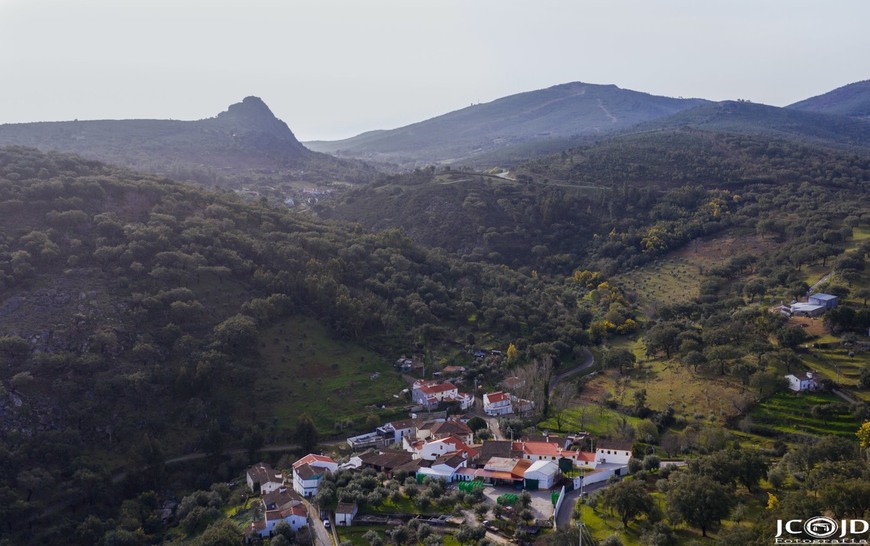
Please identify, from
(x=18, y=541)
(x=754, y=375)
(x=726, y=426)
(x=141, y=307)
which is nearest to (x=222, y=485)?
(x=18, y=541)

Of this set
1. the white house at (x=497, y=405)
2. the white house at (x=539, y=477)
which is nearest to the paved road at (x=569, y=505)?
the white house at (x=539, y=477)

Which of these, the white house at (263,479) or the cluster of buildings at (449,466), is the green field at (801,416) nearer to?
the cluster of buildings at (449,466)

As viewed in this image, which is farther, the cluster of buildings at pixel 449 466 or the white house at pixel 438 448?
the white house at pixel 438 448

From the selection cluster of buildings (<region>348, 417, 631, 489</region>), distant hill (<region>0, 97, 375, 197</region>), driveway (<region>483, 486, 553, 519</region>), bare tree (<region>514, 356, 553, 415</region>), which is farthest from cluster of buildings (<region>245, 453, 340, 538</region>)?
distant hill (<region>0, 97, 375, 197</region>)

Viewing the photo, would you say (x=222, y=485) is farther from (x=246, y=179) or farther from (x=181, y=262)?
(x=246, y=179)

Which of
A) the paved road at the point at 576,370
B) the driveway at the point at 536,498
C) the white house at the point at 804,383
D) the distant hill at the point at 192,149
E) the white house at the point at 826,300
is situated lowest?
the paved road at the point at 576,370

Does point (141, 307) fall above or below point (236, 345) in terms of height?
above

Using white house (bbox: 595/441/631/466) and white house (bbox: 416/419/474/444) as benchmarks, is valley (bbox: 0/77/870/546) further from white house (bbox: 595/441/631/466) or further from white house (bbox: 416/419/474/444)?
white house (bbox: 416/419/474/444)
